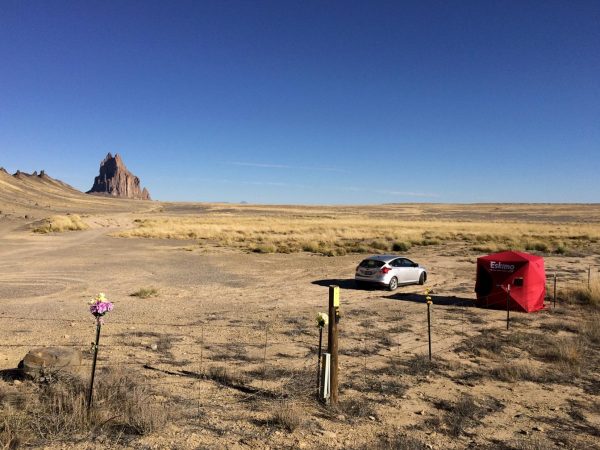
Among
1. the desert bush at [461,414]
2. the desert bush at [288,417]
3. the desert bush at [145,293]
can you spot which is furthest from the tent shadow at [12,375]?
the desert bush at [145,293]

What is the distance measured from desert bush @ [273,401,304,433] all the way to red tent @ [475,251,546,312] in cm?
1130

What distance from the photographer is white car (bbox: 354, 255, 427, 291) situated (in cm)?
1989

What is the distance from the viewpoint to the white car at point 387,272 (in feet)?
65.3

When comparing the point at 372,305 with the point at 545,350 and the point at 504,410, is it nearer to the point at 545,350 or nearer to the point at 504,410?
the point at 545,350

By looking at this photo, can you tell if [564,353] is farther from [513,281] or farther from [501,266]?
[501,266]

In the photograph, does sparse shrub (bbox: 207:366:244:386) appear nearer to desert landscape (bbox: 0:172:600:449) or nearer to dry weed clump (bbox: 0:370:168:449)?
desert landscape (bbox: 0:172:600:449)

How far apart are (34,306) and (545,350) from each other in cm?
1511

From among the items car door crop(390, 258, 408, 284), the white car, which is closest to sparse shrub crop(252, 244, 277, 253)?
the white car

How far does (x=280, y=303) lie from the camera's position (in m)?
16.8

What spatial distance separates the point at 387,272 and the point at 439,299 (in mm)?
2660

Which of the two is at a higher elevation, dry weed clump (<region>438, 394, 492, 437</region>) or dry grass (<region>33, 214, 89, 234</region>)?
dry grass (<region>33, 214, 89, 234</region>)

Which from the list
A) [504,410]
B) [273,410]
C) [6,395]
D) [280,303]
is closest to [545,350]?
[504,410]

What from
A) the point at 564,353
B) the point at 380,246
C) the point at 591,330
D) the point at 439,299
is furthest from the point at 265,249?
the point at 564,353

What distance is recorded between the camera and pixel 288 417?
6.52 m
